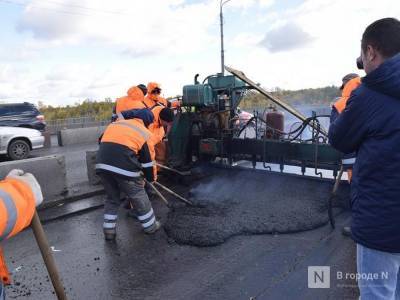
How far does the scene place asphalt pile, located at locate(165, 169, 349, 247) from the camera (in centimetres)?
443

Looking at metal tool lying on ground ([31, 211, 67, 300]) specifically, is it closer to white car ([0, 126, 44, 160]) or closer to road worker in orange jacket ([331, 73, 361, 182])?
road worker in orange jacket ([331, 73, 361, 182])

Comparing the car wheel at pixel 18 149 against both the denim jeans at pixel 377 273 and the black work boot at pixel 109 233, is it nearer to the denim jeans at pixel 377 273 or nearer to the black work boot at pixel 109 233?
the black work boot at pixel 109 233

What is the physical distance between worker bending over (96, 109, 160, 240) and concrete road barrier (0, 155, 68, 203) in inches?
63.3

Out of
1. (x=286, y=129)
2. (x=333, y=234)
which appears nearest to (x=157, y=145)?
(x=286, y=129)

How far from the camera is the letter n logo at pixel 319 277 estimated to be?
10.6 ft

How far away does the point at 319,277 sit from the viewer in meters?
3.37

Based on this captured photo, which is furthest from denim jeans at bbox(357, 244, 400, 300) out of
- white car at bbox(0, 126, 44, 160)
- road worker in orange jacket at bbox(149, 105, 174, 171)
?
white car at bbox(0, 126, 44, 160)

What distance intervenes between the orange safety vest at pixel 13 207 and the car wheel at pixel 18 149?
10.1 m

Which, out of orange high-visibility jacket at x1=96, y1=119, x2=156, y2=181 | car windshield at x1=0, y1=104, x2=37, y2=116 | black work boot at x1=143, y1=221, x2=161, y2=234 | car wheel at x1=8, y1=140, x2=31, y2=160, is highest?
car windshield at x1=0, y1=104, x2=37, y2=116

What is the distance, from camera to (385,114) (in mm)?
1635

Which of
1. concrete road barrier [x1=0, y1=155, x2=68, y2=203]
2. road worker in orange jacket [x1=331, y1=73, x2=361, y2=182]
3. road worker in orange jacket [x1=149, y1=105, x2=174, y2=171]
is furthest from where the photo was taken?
road worker in orange jacket [x1=149, y1=105, x2=174, y2=171]

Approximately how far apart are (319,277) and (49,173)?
13.5 feet

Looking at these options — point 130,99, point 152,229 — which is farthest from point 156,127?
point 152,229

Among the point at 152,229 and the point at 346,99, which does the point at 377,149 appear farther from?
the point at 152,229
